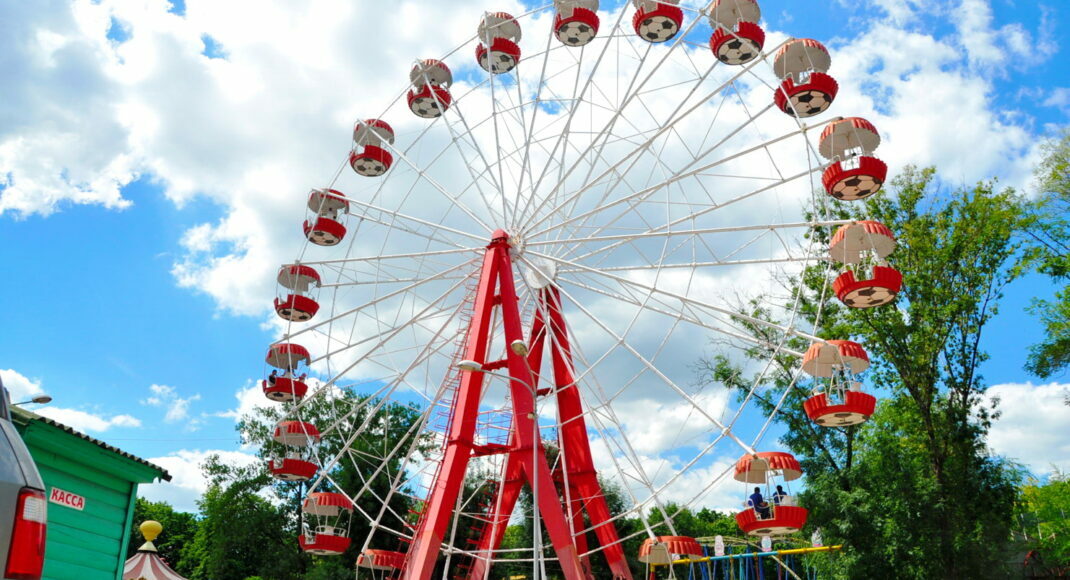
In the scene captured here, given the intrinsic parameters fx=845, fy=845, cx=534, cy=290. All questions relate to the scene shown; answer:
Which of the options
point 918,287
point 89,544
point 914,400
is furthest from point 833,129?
point 89,544

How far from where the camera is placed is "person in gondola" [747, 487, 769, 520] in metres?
16.7

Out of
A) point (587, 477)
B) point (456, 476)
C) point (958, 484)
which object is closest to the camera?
point (456, 476)

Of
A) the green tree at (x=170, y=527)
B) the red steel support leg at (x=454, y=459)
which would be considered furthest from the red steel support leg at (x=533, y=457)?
the green tree at (x=170, y=527)

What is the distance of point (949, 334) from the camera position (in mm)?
27797

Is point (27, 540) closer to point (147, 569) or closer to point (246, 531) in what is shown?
Answer: point (147, 569)

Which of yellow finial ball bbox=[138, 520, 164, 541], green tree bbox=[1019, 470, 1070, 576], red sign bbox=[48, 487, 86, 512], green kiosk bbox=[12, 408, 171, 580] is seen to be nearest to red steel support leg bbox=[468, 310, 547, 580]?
yellow finial ball bbox=[138, 520, 164, 541]

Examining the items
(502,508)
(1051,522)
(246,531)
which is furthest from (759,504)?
(246,531)

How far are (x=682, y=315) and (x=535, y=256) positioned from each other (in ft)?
14.0

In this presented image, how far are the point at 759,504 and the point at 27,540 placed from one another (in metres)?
15.9

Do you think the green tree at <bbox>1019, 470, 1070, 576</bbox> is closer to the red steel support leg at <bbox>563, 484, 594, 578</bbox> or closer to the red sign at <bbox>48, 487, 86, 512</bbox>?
the red steel support leg at <bbox>563, 484, 594, 578</bbox>

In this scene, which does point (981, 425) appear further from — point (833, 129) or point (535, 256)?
point (535, 256)

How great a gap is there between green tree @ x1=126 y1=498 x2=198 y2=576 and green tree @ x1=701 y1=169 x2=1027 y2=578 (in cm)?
4530

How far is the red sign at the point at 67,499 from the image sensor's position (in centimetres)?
1009

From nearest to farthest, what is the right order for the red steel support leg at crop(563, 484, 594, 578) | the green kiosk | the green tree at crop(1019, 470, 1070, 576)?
the green kiosk, the red steel support leg at crop(563, 484, 594, 578), the green tree at crop(1019, 470, 1070, 576)
